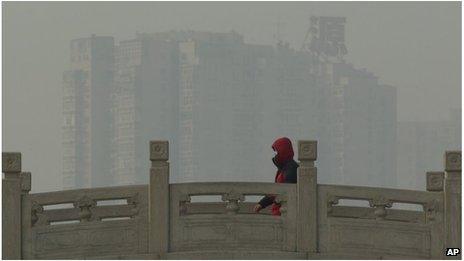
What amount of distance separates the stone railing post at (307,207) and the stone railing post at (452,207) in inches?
63.8

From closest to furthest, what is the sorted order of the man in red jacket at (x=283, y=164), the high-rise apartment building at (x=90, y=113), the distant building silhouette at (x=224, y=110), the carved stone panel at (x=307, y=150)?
the carved stone panel at (x=307, y=150)
the man in red jacket at (x=283, y=164)
the distant building silhouette at (x=224, y=110)
the high-rise apartment building at (x=90, y=113)

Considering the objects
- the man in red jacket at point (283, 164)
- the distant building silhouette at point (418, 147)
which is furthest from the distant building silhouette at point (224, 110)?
the man in red jacket at point (283, 164)

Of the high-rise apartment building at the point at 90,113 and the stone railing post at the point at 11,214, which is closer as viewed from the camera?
the stone railing post at the point at 11,214

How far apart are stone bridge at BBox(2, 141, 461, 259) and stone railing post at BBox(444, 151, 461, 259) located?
0.04 ft

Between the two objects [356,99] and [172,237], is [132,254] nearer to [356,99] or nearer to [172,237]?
[172,237]

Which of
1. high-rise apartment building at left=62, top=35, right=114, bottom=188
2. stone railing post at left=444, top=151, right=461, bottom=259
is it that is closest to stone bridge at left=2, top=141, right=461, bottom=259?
stone railing post at left=444, top=151, right=461, bottom=259

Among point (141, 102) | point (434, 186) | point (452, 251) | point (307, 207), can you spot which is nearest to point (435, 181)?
point (434, 186)

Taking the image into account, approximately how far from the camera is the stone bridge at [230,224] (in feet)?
47.4

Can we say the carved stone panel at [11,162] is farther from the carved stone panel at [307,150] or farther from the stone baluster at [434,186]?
the stone baluster at [434,186]

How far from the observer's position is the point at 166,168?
47.2 feet

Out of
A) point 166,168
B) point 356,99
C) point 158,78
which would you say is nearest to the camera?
point 166,168

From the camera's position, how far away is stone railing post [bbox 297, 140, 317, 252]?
1441 cm

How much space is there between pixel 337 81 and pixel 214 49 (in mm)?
25588

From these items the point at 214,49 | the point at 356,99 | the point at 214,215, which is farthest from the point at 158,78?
the point at 214,215
